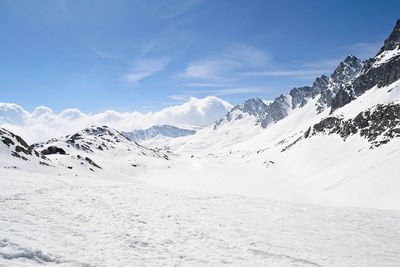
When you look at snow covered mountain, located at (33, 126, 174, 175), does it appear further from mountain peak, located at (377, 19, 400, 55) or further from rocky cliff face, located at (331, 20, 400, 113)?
mountain peak, located at (377, 19, 400, 55)

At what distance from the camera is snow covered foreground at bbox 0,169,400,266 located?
28.3 feet

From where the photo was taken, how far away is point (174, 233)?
11.7m

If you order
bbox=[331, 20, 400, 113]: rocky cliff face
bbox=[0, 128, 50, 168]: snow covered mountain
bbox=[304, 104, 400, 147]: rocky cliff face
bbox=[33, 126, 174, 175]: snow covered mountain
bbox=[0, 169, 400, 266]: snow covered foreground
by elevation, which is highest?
bbox=[331, 20, 400, 113]: rocky cliff face

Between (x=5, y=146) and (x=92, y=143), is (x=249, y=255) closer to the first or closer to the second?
(x=5, y=146)

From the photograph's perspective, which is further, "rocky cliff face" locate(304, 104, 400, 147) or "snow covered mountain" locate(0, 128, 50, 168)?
"rocky cliff face" locate(304, 104, 400, 147)

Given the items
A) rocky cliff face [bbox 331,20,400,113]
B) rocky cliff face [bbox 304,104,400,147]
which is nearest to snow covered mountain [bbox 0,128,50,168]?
rocky cliff face [bbox 304,104,400,147]

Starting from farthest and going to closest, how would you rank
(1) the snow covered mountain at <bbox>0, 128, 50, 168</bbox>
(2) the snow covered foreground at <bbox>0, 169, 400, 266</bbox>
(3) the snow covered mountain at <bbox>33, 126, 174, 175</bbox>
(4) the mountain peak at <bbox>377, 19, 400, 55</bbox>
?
(4) the mountain peak at <bbox>377, 19, 400, 55</bbox>, (3) the snow covered mountain at <bbox>33, 126, 174, 175</bbox>, (1) the snow covered mountain at <bbox>0, 128, 50, 168</bbox>, (2) the snow covered foreground at <bbox>0, 169, 400, 266</bbox>

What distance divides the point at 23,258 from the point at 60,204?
689cm

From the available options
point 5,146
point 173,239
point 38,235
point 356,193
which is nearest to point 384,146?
point 356,193

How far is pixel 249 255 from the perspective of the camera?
33.3ft

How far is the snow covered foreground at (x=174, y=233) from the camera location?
28.3 feet

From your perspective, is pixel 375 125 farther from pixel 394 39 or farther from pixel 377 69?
pixel 394 39

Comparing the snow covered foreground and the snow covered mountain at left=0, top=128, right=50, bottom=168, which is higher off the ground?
the snow covered mountain at left=0, top=128, right=50, bottom=168

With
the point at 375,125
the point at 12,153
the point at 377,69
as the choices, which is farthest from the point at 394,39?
the point at 12,153
